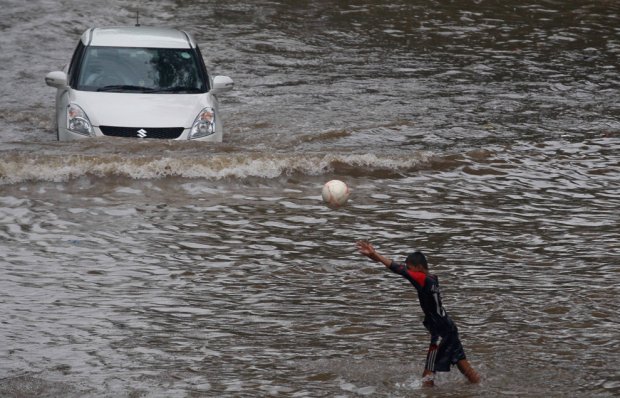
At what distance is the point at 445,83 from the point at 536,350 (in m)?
12.5

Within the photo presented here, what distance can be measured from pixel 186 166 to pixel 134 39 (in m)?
2.60

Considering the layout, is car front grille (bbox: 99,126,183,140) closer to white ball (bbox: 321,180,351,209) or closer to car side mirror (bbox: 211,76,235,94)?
car side mirror (bbox: 211,76,235,94)

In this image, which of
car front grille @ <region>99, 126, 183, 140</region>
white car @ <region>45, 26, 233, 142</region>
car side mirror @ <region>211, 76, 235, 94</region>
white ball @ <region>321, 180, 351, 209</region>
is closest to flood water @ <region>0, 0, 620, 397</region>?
car front grille @ <region>99, 126, 183, 140</region>

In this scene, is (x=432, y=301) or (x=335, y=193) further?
(x=335, y=193)

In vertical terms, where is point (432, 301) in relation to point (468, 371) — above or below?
above

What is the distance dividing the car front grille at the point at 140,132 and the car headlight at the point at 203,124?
12.6 inches

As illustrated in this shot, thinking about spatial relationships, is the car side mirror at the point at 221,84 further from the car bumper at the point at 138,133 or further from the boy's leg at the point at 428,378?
the boy's leg at the point at 428,378

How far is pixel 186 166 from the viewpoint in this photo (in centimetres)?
1512

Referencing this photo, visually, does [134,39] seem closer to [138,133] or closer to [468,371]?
[138,133]

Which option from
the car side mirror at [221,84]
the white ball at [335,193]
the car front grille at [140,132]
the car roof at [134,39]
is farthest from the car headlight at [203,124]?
the white ball at [335,193]

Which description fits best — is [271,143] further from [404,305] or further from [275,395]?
[275,395]

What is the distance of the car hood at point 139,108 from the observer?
1466 cm

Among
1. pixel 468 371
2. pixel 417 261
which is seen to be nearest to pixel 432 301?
pixel 417 261

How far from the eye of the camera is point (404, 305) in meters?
A: 10.4
